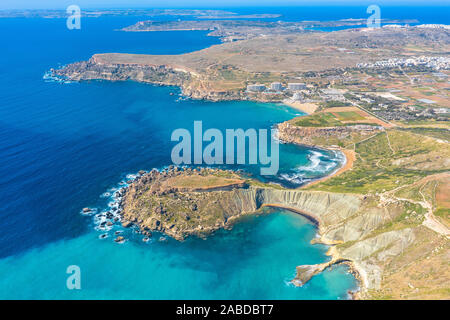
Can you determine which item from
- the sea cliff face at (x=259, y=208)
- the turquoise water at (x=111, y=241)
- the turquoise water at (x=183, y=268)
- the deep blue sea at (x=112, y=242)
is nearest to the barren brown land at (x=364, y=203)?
the sea cliff face at (x=259, y=208)

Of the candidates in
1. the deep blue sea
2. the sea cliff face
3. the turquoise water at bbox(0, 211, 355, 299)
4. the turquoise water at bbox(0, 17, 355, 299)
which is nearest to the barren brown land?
the sea cliff face

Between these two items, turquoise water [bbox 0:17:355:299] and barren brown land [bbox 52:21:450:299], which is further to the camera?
barren brown land [bbox 52:21:450:299]

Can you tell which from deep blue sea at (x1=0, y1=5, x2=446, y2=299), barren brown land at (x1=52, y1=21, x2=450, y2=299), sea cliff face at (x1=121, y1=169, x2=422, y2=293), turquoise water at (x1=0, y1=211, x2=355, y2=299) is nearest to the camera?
turquoise water at (x1=0, y1=211, x2=355, y2=299)

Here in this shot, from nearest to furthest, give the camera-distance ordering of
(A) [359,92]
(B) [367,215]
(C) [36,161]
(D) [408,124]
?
1. (B) [367,215]
2. (C) [36,161]
3. (D) [408,124]
4. (A) [359,92]

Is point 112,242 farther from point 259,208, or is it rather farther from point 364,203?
point 364,203

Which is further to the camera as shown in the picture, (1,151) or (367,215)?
(1,151)

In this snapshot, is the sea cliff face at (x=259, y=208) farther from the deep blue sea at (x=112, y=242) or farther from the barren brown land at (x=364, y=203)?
the deep blue sea at (x=112, y=242)

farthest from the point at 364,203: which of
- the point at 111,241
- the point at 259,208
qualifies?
the point at 111,241

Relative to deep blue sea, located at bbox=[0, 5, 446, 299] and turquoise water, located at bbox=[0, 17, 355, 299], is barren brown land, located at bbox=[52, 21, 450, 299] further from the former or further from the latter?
turquoise water, located at bbox=[0, 17, 355, 299]

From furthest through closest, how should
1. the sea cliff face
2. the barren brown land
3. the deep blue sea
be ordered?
the sea cliff face, the barren brown land, the deep blue sea

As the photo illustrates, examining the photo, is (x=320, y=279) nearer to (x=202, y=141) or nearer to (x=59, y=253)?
(x=59, y=253)

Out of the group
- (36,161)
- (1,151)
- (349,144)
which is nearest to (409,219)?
(349,144)
